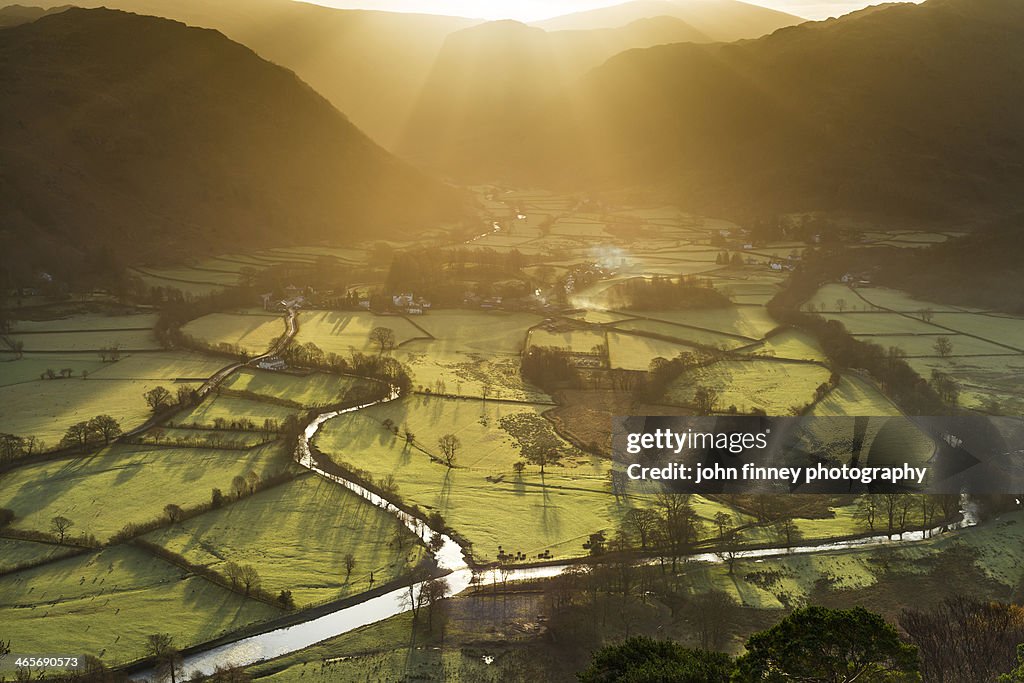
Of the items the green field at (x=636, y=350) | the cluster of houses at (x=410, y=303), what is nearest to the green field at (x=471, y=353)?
the cluster of houses at (x=410, y=303)

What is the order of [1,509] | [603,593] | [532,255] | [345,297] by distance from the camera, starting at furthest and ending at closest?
[532,255] < [345,297] < [1,509] < [603,593]

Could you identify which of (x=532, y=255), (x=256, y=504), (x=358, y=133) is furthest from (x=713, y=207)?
(x=256, y=504)

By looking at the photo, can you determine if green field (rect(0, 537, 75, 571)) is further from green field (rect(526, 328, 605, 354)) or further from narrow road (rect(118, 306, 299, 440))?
green field (rect(526, 328, 605, 354))

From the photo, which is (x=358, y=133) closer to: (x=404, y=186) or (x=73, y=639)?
(x=404, y=186)

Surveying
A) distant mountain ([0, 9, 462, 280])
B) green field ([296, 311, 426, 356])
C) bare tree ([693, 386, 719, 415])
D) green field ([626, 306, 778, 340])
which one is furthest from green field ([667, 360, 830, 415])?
distant mountain ([0, 9, 462, 280])

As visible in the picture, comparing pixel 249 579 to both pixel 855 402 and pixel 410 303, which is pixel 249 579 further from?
pixel 410 303

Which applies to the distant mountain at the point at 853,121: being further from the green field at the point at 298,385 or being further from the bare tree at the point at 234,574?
the bare tree at the point at 234,574

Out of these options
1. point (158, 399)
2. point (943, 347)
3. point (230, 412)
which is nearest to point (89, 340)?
point (158, 399)
